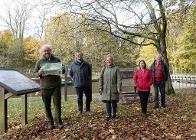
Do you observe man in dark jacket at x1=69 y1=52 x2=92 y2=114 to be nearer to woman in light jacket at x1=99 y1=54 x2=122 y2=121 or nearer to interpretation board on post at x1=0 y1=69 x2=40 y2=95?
woman in light jacket at x1=99 y1=54 x2=122 y2=121

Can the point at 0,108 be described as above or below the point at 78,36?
below

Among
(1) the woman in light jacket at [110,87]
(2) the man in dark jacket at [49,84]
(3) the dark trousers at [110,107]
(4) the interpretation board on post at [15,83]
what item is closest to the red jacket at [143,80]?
(1) the woman in light jacket at [110,87]

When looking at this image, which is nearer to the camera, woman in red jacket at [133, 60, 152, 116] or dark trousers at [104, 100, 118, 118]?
dark trousers at [104, 100, 118, 118]

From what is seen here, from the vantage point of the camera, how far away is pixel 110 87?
1277 cm

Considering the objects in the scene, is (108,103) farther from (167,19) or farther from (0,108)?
(167,19)

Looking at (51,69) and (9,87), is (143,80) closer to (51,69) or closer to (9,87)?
(51,69)

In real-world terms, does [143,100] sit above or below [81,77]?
below

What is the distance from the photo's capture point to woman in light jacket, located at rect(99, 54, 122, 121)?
12695 millimetres

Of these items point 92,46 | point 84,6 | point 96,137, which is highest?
point 84,6

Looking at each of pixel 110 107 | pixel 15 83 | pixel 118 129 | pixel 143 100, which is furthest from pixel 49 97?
pixel 143 100

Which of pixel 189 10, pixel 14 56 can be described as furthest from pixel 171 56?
pixel 189 10

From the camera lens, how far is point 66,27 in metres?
25.9

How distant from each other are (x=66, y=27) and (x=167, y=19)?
5795 millimetres

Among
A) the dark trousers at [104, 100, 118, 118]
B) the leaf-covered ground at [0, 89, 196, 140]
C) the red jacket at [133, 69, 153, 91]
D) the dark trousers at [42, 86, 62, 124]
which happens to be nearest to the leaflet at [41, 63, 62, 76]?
the dark trousers at [42, 86, 62, 124]
